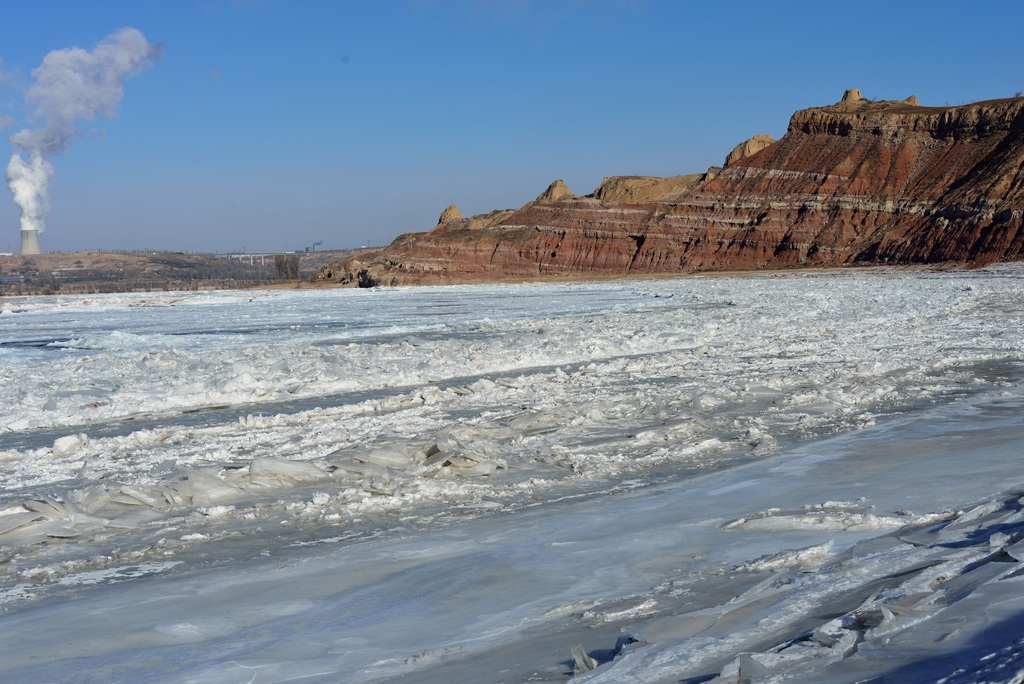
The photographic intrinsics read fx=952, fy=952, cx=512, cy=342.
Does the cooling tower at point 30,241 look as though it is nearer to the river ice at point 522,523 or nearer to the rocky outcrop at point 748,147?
Answer: the rocky outcrop at point 748,147

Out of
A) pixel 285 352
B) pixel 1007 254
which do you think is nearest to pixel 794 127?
pixel 1007 254

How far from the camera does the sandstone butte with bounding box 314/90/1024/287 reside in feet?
236

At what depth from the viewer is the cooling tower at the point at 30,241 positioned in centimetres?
12688

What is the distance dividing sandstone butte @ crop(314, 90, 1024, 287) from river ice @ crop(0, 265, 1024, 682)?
6274 centimetres

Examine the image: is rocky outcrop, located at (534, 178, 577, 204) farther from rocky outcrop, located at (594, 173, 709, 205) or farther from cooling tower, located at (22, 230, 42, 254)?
cooling tower, located at (22, 230, 42, 254)

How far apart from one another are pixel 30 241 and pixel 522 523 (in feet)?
466

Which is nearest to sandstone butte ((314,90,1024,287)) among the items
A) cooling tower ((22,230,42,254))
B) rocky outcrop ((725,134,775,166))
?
rocky outcrop ((725,134,775,166))

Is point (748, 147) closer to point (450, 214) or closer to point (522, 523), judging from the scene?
point (450, 214)

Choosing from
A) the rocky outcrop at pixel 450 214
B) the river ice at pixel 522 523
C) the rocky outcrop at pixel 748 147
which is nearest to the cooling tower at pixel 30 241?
the rocky outcrop at pixel 450 214

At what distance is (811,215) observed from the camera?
8188cm

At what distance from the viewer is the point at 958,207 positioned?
72.2 m

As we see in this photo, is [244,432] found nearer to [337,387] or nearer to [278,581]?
[337,387]

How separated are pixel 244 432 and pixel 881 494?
6.81m

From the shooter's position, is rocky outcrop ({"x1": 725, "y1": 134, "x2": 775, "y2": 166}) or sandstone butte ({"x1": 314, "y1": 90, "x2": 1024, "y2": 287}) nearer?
sandstone butte ({"x1": 314, "y1": 90, "x2": 1024, "y2": 287})
